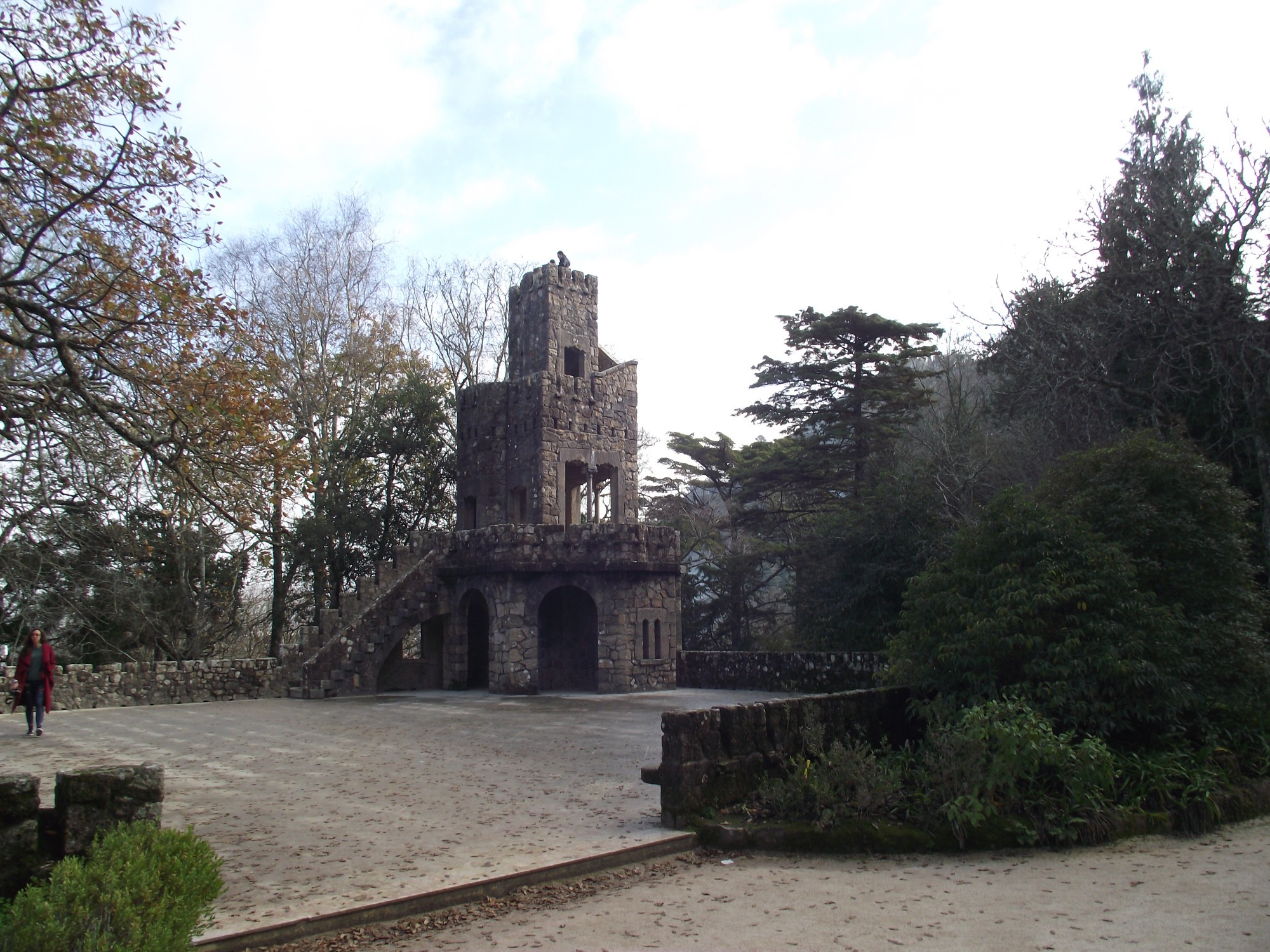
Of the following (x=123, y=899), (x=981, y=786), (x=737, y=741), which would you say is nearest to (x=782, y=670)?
(x=737, y=741)

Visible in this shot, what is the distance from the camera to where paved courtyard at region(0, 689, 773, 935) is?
5977 mm

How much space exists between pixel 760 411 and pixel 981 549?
20.1 m

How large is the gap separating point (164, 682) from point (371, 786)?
13.0 m

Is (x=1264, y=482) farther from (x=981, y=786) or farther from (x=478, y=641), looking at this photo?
(x=478, y=641)

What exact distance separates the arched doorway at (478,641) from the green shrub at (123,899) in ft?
63.1

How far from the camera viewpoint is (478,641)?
24578mm

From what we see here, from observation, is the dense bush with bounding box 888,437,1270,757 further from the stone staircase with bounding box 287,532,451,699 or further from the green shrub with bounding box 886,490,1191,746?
the stone staircase with bounding box 287,532,451,699

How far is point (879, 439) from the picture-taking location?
27609mm

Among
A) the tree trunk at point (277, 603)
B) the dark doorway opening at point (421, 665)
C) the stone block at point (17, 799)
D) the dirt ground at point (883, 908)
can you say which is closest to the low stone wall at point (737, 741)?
the dirt ground at point (883, 908)

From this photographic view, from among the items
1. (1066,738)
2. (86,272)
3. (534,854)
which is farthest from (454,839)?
(86,272)

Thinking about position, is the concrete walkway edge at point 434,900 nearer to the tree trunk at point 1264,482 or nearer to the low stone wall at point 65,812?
the low stone wall at point 65,812

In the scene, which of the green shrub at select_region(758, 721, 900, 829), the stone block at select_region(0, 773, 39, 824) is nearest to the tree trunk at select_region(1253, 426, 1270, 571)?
the green shrub at select_region(758, 721, 900, 829)

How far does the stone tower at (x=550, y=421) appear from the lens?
24.4 m

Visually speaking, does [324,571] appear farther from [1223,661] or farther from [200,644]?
[1223,661]
